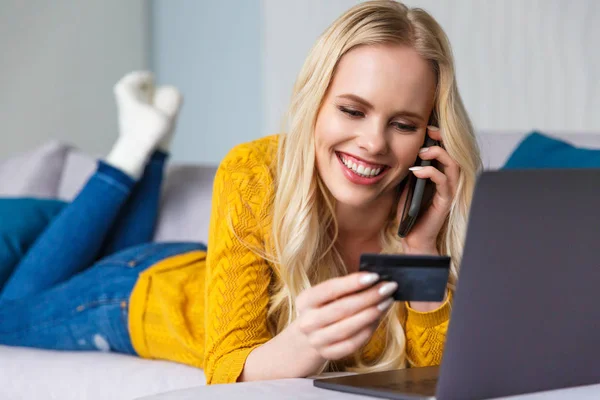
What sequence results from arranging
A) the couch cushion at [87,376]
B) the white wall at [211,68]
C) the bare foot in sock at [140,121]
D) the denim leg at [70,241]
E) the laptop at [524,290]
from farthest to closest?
the white wall at [211,68] < the bare foot in sock at [140,121] < the denim leg at [70,241] < the couch cushion at [87,376] < the laptop at [524,290]

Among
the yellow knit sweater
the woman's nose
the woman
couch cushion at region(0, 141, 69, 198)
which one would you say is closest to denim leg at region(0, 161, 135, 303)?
couch cushion at region(0, 141, 69, 198)

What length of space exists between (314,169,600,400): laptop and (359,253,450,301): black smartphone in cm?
8

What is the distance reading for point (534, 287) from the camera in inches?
32.6

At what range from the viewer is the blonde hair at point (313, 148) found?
1318 millimetres

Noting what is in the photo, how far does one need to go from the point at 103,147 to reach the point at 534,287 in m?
4.03

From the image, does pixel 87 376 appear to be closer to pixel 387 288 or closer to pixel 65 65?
pixel 387 288

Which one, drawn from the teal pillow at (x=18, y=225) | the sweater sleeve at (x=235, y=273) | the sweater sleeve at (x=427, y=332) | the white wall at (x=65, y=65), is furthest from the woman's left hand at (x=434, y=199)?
the white wall at (x=65, y=65)

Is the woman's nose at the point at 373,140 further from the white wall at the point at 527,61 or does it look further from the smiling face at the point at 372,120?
the white wall at the point at 527,61

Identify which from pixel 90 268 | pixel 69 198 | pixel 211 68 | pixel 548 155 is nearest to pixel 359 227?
pixel 548 155

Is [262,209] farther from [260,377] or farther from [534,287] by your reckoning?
[534,287]

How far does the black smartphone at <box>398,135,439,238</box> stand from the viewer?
1.35m

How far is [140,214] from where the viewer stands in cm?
231

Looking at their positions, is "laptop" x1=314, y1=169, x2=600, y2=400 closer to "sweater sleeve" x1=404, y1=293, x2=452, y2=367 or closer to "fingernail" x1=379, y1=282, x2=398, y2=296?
"fingernail" x1=379, y1=282, x2=398, y2=296

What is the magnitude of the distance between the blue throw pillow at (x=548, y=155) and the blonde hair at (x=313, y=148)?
1.38 ft
